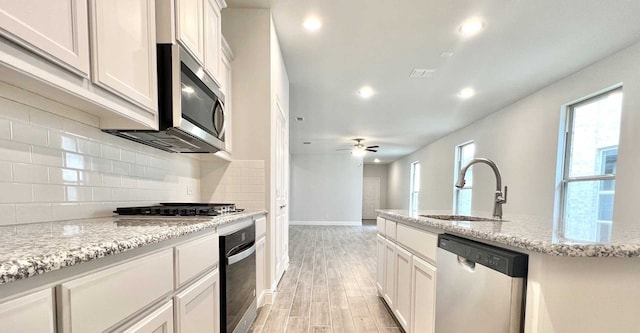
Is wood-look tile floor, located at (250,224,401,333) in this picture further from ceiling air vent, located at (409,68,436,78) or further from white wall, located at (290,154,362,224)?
white wall, located at (290,154,362,224)

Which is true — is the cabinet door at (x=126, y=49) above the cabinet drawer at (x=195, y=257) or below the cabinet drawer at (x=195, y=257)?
above

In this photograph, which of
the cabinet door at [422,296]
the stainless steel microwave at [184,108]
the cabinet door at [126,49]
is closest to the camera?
the cabinet door at [126,49]

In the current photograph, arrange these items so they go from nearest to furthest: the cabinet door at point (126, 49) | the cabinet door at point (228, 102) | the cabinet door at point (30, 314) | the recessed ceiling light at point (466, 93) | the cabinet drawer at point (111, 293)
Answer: the cabinet door at point (30, 314) < the cabinet drawer at point (111, 293) < the cabinet door at point (126, 49) < the cabinet door at point (228, 102) < the recessed ceiling light at point (466, 93)

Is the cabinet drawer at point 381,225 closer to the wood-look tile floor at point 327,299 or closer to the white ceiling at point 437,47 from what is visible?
the wood-look tile floor at point 327,299

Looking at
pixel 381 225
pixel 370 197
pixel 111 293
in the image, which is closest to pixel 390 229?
pixel 381 225

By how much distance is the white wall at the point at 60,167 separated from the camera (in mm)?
983

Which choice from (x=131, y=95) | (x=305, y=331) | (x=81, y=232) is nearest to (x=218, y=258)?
(x=81, y=232)

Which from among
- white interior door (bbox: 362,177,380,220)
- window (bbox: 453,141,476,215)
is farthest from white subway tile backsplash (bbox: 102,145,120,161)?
white interior door (bbox: 362,177,380,220)

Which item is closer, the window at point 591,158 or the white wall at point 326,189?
the window at point 591,158

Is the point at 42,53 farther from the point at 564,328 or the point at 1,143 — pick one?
the point at 564,328

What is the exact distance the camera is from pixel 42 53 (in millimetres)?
742

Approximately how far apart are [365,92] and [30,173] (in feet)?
11.7

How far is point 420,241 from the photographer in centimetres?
156

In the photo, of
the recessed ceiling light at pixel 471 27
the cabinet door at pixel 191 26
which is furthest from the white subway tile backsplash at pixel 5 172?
the recessed ceiling light at pixel 471 27
